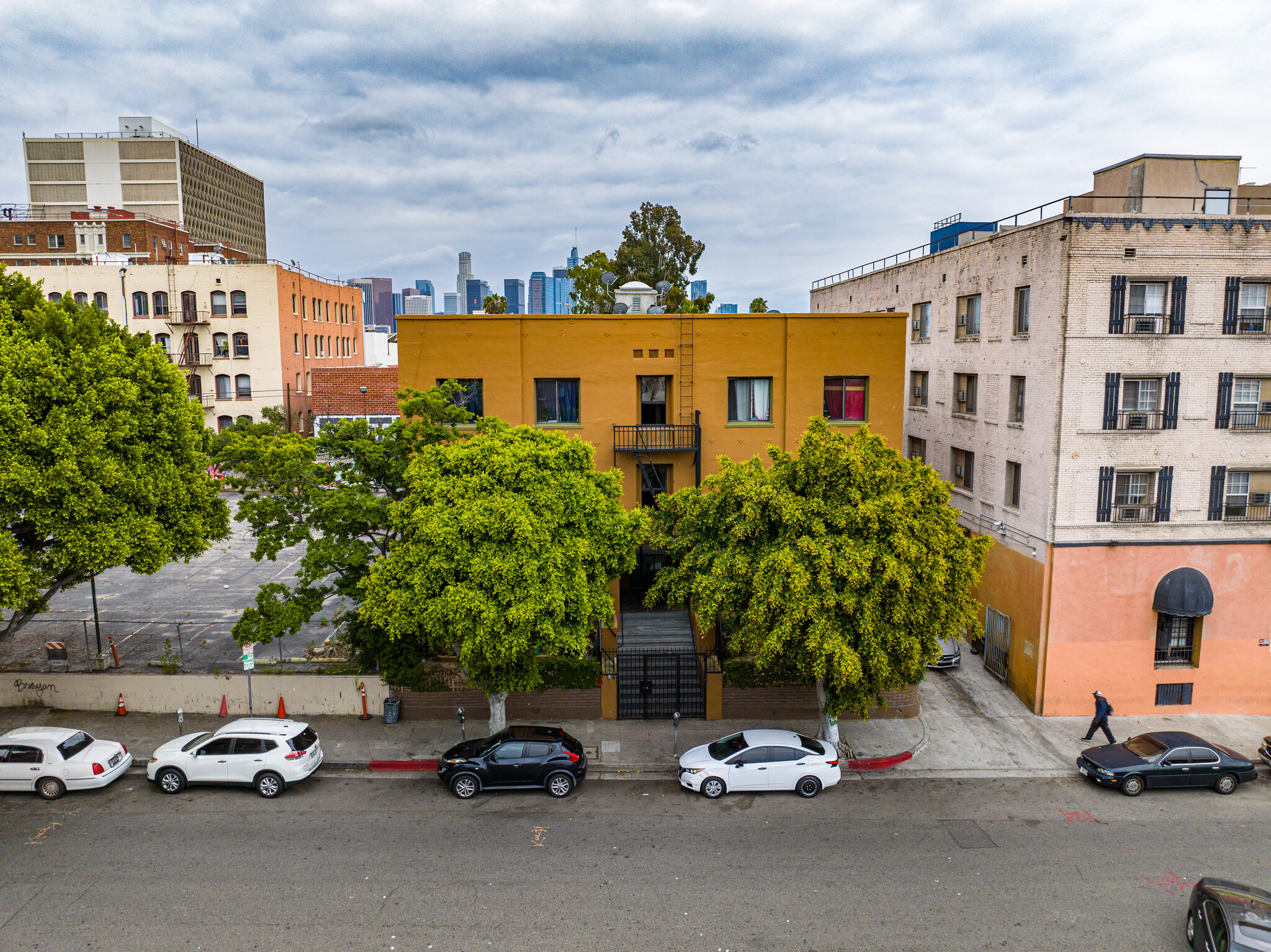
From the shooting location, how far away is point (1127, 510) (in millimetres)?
22594

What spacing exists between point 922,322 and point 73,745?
31.2 m

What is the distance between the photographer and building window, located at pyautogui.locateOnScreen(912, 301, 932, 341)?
31.8 m

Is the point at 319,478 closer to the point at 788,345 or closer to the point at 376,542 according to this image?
the point at 376,542

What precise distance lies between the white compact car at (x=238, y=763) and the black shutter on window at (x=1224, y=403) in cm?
2580

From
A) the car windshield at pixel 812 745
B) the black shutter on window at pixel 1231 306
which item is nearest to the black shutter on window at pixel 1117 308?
the black shutter on window at pixel 1231 306

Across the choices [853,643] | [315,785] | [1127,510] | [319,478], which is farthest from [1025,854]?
[319,478]

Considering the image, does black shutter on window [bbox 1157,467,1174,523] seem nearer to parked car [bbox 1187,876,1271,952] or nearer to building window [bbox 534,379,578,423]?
parked car [bbox 1187,876,1271,952]

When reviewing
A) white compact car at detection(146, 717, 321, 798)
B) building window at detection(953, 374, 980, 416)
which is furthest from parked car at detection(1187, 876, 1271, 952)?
white compact car at detection(146, 717, 321, 798)

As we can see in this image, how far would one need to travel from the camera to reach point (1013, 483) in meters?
25.2

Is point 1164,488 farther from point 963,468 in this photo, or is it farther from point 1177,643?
point 963,468

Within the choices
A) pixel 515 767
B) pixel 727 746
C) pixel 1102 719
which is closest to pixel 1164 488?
pixel 1102 719

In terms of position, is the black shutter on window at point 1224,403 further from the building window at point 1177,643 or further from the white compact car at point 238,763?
the white compact car at point 238,763

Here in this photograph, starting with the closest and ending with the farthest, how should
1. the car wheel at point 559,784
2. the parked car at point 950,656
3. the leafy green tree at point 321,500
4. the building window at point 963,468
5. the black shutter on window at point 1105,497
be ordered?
the car wheel at point 559,784
the leafy green tree at point 321,500
the black shutter on window at point 1105,497
the parked car at point 950,656
the building window at point 963,468

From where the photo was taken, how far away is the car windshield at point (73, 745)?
18.0 m
